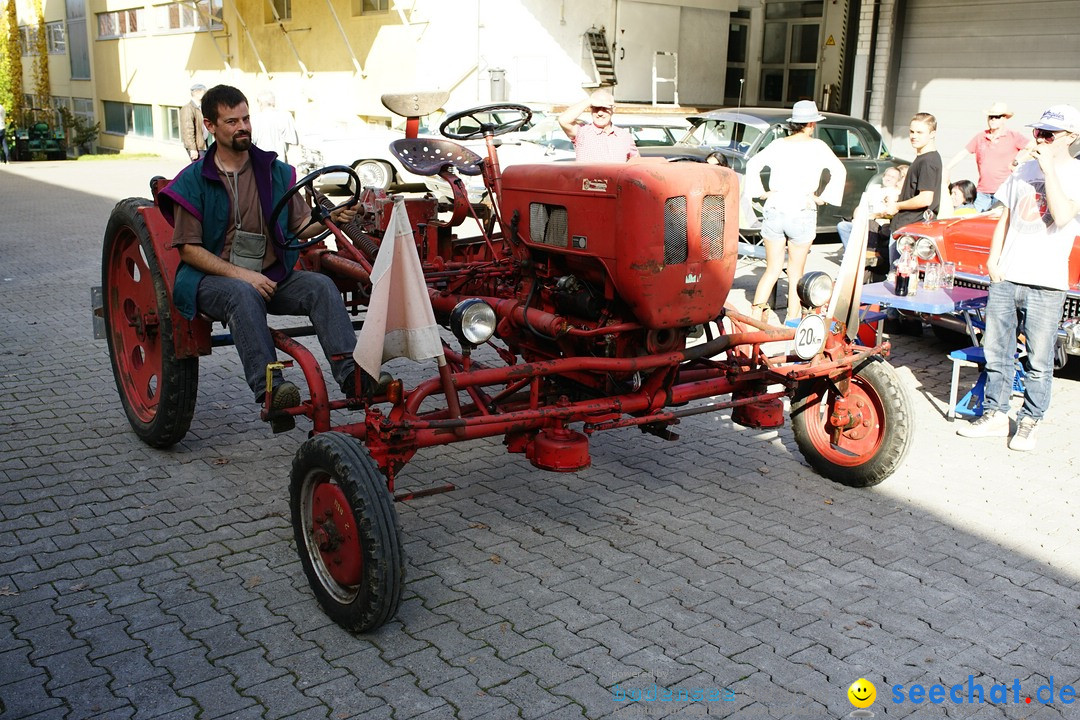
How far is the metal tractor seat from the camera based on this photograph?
5680 millimetres

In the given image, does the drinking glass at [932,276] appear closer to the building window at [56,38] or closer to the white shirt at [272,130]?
the white shirt at [272,130]

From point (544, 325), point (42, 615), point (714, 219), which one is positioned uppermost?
point (714, 219)

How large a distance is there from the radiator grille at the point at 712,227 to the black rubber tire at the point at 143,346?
238 cm

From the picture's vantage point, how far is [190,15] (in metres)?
27.2

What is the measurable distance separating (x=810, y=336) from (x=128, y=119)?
29.7 meters

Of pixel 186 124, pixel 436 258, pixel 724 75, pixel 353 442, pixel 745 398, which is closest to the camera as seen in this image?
pixel 353 442

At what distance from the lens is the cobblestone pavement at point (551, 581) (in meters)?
3.22

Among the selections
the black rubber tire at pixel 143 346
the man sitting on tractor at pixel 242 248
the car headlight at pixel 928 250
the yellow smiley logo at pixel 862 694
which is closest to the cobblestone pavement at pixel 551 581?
the yellow smiley logo at pixel 862 694

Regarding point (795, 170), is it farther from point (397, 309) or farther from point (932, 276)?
point (397, 309)

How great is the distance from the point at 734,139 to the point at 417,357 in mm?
10185

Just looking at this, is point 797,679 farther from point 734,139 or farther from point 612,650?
point 734,139

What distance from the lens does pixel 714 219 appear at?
166 inches

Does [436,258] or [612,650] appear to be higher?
[436,258]

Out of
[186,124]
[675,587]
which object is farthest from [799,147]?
[186,124]
